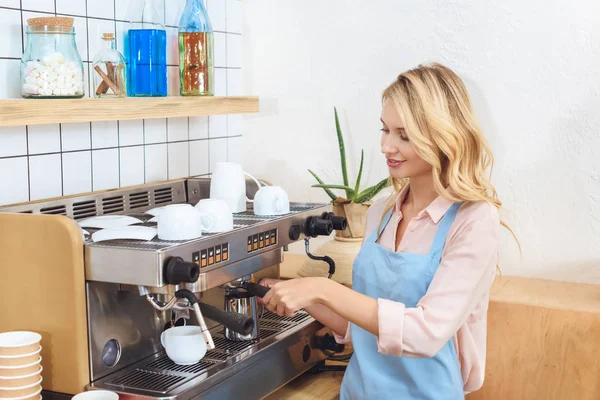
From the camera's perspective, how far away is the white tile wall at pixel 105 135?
5.45 ft

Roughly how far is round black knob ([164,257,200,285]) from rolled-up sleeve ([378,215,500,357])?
1.12 ft

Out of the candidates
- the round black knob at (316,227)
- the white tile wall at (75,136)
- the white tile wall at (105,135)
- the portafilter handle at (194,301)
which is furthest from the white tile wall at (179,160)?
the portafilter handle at (194,301)

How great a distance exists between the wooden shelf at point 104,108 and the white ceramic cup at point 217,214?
Answer: 0.30 m

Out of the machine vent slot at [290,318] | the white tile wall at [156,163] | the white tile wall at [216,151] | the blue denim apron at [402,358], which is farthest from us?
the white tile wall at [216,151]

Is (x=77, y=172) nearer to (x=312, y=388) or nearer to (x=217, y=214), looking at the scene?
(x=217, y=214)

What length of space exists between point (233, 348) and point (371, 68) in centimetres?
108

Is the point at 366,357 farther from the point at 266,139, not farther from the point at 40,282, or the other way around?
the point at 266,139

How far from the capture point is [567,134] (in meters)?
2.12

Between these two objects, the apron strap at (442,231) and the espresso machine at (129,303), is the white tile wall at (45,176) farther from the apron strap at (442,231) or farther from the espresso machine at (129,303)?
the apron strap at (442,231)

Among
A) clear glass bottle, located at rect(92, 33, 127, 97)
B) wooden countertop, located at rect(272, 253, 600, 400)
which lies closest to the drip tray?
wooden countertop, located at rect(272, 253, 600, 400)

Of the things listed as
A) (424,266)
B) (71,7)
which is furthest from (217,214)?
(71,7)

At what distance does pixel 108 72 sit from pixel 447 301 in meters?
0.90

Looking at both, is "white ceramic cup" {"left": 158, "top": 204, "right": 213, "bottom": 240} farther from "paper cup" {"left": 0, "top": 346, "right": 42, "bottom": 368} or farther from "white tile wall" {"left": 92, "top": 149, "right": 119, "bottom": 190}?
"white tile wall" {"left": 92, "top": 149, "right": 119, "bottom": 190}

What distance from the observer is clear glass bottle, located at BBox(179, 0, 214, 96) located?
6.65 feet
